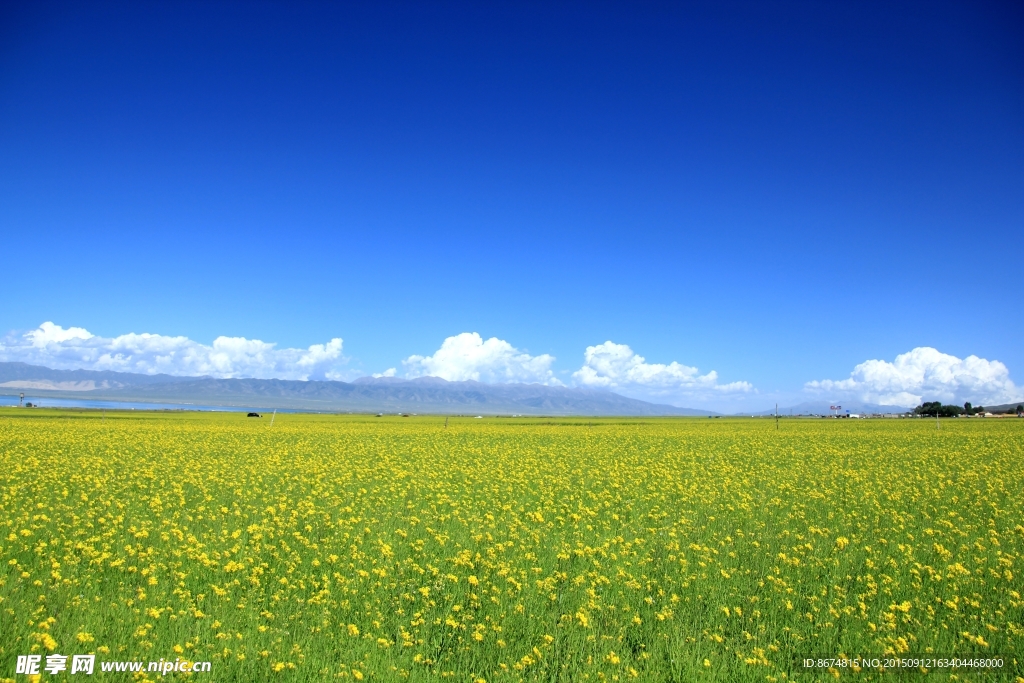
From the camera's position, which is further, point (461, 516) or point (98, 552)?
point (461, 516)

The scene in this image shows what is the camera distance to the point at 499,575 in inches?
381

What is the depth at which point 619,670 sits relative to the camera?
6.94 meters

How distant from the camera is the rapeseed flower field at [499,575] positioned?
7.16 meters

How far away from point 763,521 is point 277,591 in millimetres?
10699

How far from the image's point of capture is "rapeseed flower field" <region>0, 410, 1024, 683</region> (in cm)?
716

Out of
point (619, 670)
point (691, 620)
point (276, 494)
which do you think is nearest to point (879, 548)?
point (691, 620)

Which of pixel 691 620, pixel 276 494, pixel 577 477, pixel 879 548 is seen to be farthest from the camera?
pixel 577 477

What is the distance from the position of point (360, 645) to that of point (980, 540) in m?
12.8

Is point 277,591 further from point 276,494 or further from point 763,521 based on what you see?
point 763,521

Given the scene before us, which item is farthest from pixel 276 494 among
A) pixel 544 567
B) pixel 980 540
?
pixel 980 540

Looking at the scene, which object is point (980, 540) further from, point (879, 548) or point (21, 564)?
point (21, 564)

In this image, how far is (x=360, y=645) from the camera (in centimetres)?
725

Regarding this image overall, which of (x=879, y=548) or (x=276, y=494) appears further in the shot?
(x=276, y=494)

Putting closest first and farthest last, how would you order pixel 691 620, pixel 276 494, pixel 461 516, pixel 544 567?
pixel 691 620 → pixel 544 567 → pixel 461 516 → pixel 276 494
